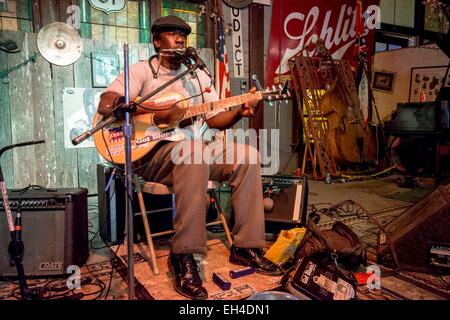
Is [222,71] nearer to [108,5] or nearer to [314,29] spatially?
[108,5]

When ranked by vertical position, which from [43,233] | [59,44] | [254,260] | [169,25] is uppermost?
[59,44]

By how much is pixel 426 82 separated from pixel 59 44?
6.49 metres

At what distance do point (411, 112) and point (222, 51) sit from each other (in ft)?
8.88

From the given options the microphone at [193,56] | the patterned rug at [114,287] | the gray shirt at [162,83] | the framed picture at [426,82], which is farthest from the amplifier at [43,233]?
the framed picture at [426,82]

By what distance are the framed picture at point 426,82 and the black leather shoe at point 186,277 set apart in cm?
618

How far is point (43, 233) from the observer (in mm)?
2211

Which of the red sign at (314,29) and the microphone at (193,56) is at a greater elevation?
the red sign at (314,29)

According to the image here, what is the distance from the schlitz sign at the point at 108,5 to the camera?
4.26 meters

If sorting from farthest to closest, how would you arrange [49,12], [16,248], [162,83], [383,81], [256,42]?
[383,81], [256,42], [49,12], [162,83], [16,248]

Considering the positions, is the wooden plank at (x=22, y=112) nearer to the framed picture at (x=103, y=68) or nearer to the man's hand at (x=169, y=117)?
the framed picture at (x=103, y=68)

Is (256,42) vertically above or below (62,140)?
above

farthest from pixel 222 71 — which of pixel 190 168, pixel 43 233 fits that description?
pixel 43 233
